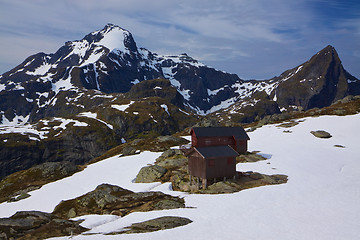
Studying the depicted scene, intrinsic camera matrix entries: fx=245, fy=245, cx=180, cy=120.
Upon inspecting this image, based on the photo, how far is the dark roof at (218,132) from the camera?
191 feet

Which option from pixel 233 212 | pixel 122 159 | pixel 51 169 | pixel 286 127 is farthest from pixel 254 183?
pixel 51 169

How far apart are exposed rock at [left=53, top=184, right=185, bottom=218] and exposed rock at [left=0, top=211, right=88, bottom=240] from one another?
690cm

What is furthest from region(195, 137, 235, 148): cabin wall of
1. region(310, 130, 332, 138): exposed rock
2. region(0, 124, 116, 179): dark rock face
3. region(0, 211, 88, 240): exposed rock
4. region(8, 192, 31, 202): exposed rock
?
region(0, 124, 116, 179): dark rock face

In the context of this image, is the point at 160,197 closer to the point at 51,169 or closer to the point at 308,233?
the point at 308,233

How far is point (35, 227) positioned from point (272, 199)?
31482 mm

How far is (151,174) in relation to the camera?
2251 inches

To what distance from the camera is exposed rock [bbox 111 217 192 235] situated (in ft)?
84.4

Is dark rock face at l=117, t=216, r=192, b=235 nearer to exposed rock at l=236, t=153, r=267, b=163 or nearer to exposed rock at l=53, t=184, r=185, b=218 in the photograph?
exposed rock at l=53, t=184, r=185, b=218

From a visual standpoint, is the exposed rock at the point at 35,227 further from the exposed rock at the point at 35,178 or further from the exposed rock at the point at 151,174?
the exposed rock at the point at 35,178

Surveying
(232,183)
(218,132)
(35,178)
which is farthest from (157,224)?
(35,178)

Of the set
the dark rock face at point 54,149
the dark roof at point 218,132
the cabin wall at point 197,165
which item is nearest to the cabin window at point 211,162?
the cabin wall at point 197,165

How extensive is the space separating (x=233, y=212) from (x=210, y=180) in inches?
602

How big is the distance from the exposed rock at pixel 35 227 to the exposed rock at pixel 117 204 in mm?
6898

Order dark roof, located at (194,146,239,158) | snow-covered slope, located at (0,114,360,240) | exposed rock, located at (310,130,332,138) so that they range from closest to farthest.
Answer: snow-covered slope, located at (0,114,360,240)
dark roof, located at (194,146,239,158)
exposed rock, located at (310,130,332,138)
